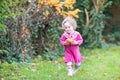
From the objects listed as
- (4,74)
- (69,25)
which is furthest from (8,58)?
(69,25)

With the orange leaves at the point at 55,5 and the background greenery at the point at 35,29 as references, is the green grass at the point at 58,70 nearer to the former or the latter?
the background greenery at the point at 35,29

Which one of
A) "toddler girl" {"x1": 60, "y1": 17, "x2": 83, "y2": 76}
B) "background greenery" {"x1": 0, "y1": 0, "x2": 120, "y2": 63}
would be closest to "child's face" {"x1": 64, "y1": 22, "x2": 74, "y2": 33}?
"toddler girl" {"x1": 60, "y1": 17, "x2": 83, "y2": 76}

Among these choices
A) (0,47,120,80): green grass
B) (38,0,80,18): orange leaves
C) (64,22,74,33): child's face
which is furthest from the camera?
(38,0,80,18): orange leaves

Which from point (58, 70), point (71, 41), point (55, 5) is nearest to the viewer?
point (71, 41)

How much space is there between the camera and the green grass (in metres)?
8.21

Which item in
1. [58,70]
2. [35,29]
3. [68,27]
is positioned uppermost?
[68,27]

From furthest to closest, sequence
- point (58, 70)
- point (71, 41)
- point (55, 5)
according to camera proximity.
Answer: point (55, 5)
point (58, 70)
point (71, 41)

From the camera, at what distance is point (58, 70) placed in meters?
8.99

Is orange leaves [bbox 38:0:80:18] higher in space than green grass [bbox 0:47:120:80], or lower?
higher

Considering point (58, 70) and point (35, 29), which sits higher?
point (35, 29)

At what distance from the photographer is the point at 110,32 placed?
1603 cm

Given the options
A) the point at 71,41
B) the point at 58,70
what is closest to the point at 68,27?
the point at 71,41

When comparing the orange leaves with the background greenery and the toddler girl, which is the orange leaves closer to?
the background greenery

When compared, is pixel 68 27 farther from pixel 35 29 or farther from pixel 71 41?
pixel 35 29
